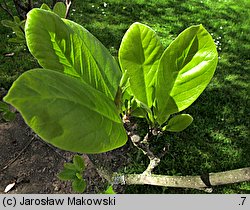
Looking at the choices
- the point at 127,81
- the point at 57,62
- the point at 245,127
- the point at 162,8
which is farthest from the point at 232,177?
the point at 162,8

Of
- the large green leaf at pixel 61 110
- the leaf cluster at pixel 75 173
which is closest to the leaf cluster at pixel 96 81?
the large green leaf at pixel 61 110

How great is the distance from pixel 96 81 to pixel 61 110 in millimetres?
216

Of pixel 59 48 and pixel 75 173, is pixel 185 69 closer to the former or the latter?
pixel 59 48

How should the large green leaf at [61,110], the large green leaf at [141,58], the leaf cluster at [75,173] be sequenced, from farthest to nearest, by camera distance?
the leaf cluster at [75,173] → the large green leaf at [141,58] → the large green leaf at [61,110]

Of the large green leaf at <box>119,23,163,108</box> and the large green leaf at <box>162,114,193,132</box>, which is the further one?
the large green leaf at <box>162,114,193,132</box>

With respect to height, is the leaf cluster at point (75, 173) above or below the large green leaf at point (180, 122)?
below

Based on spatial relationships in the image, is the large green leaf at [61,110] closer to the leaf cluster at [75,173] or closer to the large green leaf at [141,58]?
the large green leaf at [141,58]

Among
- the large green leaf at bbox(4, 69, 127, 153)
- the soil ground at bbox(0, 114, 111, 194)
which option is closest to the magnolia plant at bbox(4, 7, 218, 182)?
the large green leaf at bbox(4, 69, 127, 153)

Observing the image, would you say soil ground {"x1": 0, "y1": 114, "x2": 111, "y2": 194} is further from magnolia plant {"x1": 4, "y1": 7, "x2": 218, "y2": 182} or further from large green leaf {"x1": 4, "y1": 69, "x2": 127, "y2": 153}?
large green leaf {"x1": 4, "y1": 69, "x2": 127, "y2": 153}

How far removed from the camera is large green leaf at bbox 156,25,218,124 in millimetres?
684

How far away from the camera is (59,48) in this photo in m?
0.66

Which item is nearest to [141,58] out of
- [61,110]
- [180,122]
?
[180,122]

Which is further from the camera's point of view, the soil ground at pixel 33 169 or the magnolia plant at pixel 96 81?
the soil ground at pixel 33 169

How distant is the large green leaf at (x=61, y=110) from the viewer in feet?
1.44
